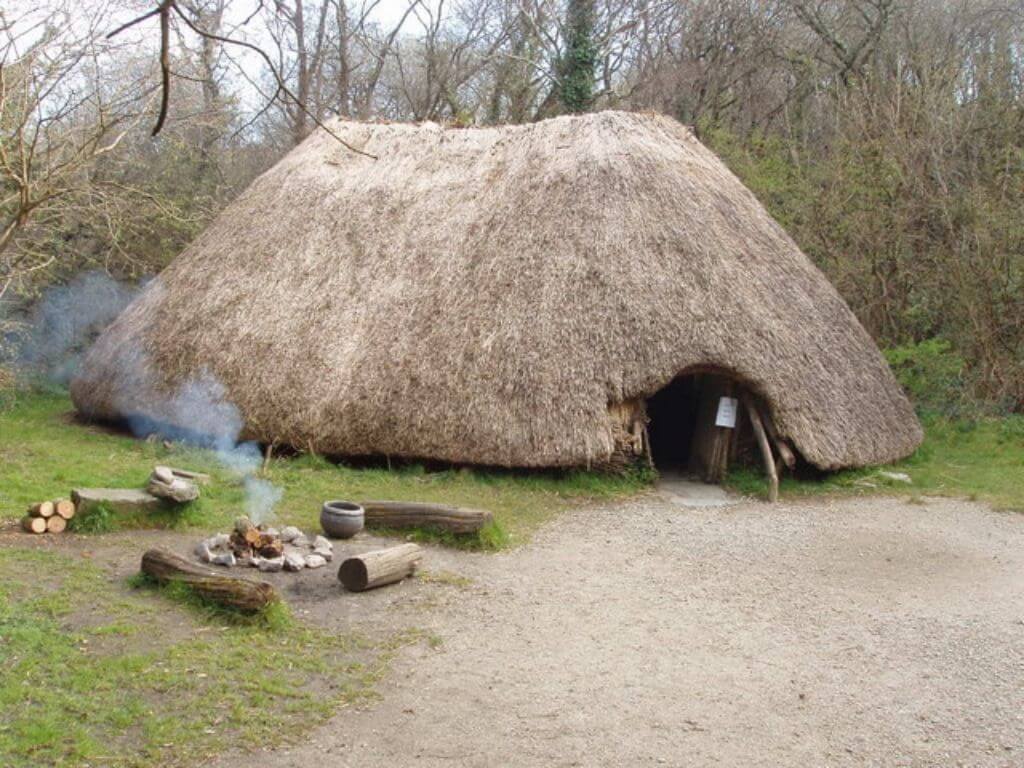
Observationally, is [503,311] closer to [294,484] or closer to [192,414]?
[294,484]

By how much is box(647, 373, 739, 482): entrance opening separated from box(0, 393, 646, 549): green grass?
96cm

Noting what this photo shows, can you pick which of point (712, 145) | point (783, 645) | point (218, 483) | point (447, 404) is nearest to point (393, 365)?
point (447, 404)

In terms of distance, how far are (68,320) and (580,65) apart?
33.5 feet

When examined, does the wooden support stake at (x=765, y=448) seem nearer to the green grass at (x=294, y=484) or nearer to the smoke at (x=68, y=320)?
the green grass at (x=294, y=484)

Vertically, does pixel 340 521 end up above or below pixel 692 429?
below

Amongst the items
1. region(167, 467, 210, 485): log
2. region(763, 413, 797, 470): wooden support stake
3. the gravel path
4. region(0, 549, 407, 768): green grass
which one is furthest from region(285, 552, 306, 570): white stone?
region(763, 413, 797, 470): wooden support stake

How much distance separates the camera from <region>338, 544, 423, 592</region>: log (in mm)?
6320

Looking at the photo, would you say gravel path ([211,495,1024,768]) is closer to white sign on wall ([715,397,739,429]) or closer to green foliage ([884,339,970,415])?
white sign on wall ([715,397,739,429])

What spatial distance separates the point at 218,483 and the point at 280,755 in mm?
5268

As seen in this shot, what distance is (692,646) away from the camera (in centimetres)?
579

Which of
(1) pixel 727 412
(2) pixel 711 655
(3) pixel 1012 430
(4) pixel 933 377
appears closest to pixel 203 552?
(2) pixel 711 655

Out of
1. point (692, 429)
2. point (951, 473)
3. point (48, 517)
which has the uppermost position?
point (692, 429)

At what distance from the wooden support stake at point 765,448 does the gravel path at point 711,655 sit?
96 centimetres

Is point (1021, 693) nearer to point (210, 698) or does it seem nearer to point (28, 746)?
point (210, 698)
